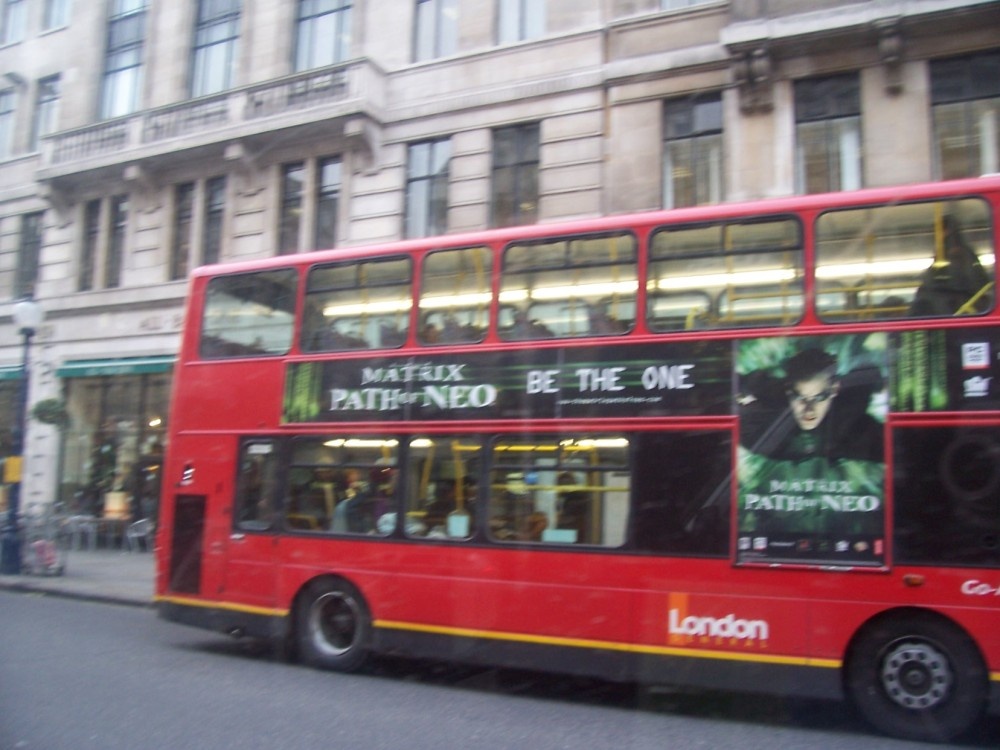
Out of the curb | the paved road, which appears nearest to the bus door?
the paved road

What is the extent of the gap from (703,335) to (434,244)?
9.61 ft

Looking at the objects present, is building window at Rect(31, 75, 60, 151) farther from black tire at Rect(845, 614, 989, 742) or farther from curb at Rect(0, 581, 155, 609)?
black tire at Rect(845, 614, 989, 742)

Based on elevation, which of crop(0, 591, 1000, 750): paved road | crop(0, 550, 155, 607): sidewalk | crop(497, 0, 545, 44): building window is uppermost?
crop(497, 0, 545, 44): building window

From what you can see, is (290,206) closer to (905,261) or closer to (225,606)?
(225,606)

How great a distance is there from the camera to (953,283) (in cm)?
690

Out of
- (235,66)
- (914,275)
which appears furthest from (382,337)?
(235,66)

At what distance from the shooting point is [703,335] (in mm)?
7539

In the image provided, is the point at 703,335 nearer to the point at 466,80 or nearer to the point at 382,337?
the point at 382,337

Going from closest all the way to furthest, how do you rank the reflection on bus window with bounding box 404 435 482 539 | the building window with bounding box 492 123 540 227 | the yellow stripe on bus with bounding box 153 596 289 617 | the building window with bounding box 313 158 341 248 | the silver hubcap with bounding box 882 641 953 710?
the silver hubcap with bounding box 882 641 953 710 < the reflection on bus window with bounding box 404 435 482 539 < the yellow stripe on bus with bounding box 153 596 289 617 < the building window with bounding box 492 123 540 227 < the building window with bounding box 313 158 341 248

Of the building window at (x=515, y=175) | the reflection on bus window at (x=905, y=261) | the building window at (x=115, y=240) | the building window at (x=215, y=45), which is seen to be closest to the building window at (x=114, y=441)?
the building window at (x=115, y=240)

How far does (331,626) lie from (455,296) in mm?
3658

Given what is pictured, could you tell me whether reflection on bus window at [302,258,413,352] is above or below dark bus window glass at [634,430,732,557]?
above

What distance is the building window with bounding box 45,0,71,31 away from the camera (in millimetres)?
24156

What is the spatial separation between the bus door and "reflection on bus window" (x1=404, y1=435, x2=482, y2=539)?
1731 mm
